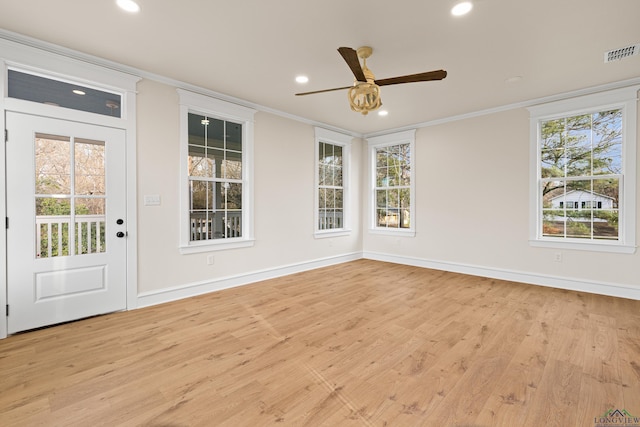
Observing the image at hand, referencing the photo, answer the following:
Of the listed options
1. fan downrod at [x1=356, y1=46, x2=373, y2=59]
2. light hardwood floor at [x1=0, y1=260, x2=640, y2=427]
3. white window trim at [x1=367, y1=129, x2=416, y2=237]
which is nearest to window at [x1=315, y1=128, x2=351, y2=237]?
white window trim at [x1=367, y1=129, x2=416, y2=237]

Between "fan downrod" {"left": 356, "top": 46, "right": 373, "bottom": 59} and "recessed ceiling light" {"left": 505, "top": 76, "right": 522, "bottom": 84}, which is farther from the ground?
"recessed ceiling light" {"left": 505, "top": 76, "right": 522, "bottom": 84}

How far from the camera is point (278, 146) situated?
A: 16.2 ft

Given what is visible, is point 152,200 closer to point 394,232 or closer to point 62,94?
point 62,94

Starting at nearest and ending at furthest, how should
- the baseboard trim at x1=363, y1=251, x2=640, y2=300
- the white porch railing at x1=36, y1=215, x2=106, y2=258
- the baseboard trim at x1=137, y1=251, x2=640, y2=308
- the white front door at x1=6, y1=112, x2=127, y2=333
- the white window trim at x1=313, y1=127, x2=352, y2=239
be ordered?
the white front door at x1=6, y1=112, x2=127, y2=333, the white porch railing at x1=36, y1=215, x2=106, y2=258, the baseboard trim at x1=137, y1=251, x2=640, y2=308, the baseboard trim at x1=363, y1=251, x2=640, y2=300, the white window trim at x1=313, y1=127, x2=352, y2=239

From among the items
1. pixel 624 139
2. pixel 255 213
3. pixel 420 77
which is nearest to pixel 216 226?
pixel 255 213

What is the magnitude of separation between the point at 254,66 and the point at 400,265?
174 inches

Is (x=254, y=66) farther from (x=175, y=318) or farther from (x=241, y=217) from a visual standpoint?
(x=175, y=318)

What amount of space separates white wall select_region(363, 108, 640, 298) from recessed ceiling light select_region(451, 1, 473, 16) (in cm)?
289

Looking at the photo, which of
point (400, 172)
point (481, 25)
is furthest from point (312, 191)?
point (481, 25)

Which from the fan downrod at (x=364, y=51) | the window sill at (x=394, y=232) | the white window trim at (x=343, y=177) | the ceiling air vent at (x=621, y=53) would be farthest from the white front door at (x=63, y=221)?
the ceiling air vent at (x=621, y=53)

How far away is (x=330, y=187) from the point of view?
6.04m

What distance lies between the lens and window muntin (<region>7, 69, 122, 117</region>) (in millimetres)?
2783

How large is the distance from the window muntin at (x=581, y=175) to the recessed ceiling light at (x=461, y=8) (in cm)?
303

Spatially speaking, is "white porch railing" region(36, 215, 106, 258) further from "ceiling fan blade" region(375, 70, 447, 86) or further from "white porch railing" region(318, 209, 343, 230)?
"white porch railing" region(318, 209, 343, 230)
